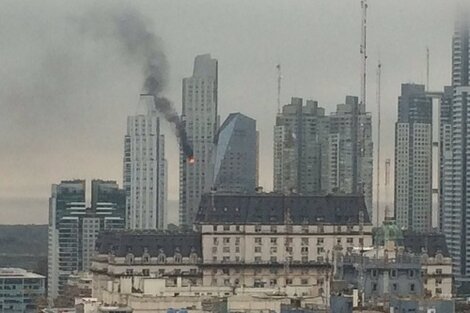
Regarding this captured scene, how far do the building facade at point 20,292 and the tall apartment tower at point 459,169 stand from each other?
76.1 ft

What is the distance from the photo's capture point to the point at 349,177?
122688mm

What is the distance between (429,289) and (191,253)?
10.3 metres

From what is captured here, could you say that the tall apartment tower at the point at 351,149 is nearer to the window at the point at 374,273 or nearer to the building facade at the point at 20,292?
the building facade at the point at 20,292

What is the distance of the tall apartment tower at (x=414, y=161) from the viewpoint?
12227 cm

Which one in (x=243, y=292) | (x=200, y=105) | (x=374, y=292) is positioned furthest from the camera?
(x=200, y=105)

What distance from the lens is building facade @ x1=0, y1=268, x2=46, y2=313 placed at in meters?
129

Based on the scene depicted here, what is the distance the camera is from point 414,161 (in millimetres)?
132500

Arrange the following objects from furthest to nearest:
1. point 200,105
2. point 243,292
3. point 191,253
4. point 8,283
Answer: point 8,283 → point 200,105 → point 191,253 → point 243,292

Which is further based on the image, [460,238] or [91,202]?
[91,202]

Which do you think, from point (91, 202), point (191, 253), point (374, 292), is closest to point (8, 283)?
point (91, 202)

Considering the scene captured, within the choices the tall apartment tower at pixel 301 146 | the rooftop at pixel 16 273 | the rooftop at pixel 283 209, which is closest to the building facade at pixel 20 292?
the rooftop at pixel 16 273

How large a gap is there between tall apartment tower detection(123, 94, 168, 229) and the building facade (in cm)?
659

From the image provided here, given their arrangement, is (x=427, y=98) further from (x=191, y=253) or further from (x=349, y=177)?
(x=191, y=253)

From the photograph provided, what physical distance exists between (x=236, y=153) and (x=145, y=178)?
1395 cm
